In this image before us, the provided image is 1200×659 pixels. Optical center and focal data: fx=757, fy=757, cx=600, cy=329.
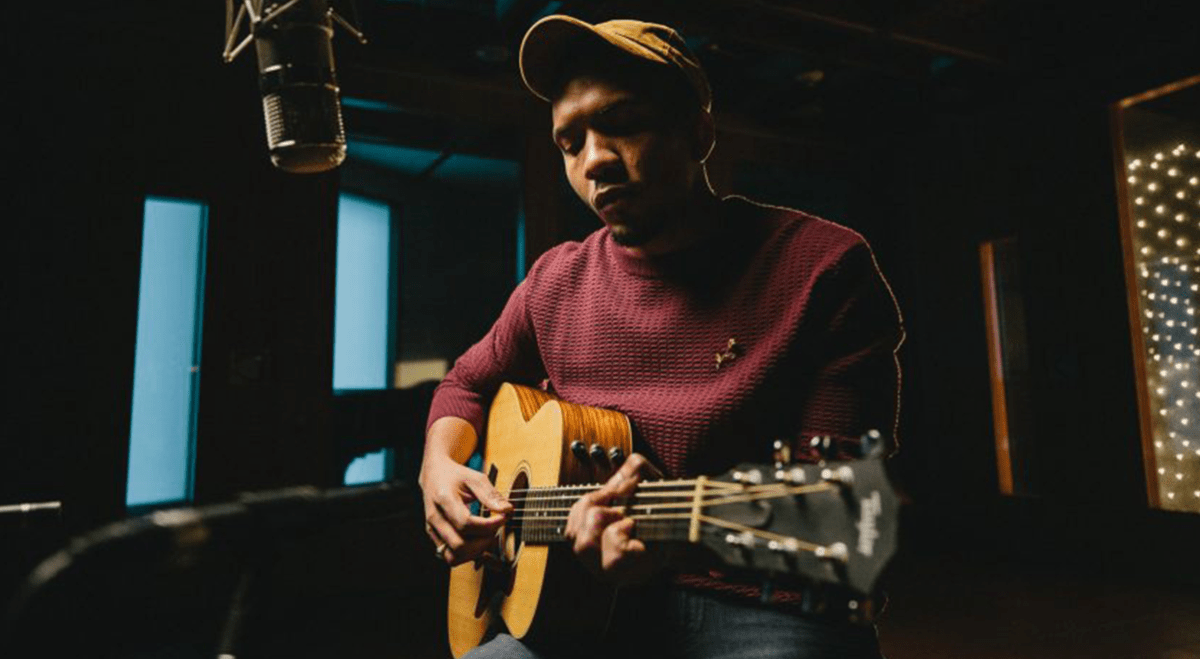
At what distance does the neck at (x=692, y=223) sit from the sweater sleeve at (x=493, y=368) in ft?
1.70

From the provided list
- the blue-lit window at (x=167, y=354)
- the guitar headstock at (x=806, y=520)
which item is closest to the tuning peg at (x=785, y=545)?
the guitar headstock at (x=806, y=520)

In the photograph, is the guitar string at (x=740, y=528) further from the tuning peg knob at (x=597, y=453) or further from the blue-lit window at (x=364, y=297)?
the blue-lit window at (x=364, y=297)

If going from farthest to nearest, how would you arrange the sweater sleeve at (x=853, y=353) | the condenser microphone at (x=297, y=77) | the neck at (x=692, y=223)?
the neck at (x=692, y=223) → the condenser microphone at (x=297, y=77) → the sweater sleeve at (x=853, y=353)

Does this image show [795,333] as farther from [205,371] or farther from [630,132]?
[205,371]

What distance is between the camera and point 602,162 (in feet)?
5.09

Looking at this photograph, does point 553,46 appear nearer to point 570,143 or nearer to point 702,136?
point 570,143

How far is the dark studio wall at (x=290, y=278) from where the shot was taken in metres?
4.04

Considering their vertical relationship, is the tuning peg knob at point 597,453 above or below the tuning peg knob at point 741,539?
above

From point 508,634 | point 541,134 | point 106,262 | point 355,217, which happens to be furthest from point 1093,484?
point 355,217

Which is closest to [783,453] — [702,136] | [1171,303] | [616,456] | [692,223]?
[616,456]

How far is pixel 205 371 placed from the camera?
170 inches

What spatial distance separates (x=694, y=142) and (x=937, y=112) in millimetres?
5339

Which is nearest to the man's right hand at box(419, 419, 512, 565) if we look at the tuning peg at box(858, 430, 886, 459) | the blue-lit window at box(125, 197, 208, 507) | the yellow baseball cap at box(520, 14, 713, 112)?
the tuning peg at box(858, 430, 886, 459)

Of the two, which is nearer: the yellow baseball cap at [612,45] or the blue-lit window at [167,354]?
the yellow baseball cap at [612,45]
